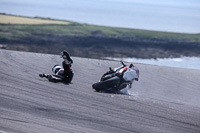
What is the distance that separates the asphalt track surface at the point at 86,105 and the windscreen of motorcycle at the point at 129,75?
2.04ft

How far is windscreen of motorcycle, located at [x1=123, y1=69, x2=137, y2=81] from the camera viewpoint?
39.8 ft

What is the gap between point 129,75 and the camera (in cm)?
1218

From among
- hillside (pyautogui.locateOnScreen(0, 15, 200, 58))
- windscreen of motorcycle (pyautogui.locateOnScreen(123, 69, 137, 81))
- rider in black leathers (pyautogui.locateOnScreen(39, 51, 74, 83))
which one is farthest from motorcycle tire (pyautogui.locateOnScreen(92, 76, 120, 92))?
hillside (pyautogui.locateOnScreen(0, 15, 200, 58))

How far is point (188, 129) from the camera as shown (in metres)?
9.54

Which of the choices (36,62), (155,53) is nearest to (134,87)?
(36,62)

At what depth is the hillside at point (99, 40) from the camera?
36.0 metres

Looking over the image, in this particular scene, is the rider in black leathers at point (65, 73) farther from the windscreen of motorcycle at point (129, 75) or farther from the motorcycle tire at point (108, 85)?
the windscreen of motorcycle at point (129, 75)

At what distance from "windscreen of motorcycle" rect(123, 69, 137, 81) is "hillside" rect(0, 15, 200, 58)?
69.7 feet

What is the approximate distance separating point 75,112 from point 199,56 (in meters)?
30.0

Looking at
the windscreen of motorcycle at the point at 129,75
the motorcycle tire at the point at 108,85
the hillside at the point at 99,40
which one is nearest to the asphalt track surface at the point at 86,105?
the motorcycle tire at the point at 108,85

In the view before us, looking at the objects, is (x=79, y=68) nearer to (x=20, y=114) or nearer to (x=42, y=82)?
(x=42, y=82)

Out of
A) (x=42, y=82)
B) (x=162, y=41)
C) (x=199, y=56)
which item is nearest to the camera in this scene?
(x=42, y=82)

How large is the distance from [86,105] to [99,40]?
30.4 metres

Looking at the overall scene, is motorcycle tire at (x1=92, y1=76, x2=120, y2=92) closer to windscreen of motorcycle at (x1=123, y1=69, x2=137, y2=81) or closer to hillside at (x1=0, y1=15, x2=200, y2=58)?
windscreen of motorcycle at (x1=123, y1=69, x2=137, y2=81)
